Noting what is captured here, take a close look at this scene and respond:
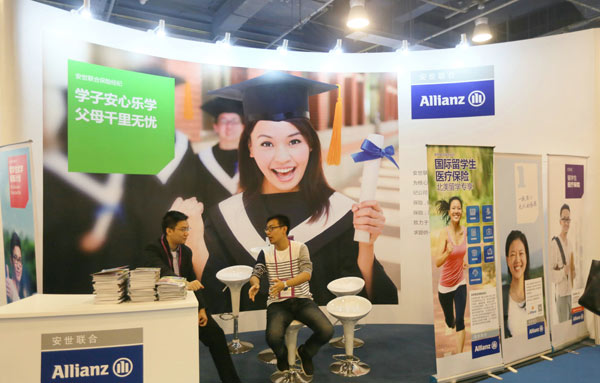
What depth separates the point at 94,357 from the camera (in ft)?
7.62

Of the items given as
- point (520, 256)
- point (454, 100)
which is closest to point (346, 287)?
point (520, 256)

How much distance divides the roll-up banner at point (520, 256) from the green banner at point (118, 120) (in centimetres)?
322

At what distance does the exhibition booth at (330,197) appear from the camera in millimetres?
2844

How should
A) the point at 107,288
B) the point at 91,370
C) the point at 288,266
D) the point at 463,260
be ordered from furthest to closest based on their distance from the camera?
the point at 288,266
the point at 463,260
the point at 107,288
the point at 91,370

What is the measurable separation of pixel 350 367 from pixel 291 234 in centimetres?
170

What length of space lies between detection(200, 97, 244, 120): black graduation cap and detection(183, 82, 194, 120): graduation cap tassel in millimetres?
132

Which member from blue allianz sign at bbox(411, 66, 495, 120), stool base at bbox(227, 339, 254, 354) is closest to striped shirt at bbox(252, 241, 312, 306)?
stool base at bbox(227, 339, 254, 354)

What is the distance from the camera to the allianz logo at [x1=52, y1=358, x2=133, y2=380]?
7.50 ft

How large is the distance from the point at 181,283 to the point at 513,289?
2.93 m

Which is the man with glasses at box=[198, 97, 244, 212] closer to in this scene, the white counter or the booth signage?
the white counter

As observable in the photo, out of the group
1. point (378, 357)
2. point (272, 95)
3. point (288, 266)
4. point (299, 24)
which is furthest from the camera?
point (299, 24)

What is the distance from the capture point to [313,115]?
16.8 ft

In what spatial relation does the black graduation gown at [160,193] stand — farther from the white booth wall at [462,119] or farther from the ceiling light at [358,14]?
the ceiling light at [358,14]

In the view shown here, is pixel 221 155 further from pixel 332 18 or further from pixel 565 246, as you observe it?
pixel 565 246
